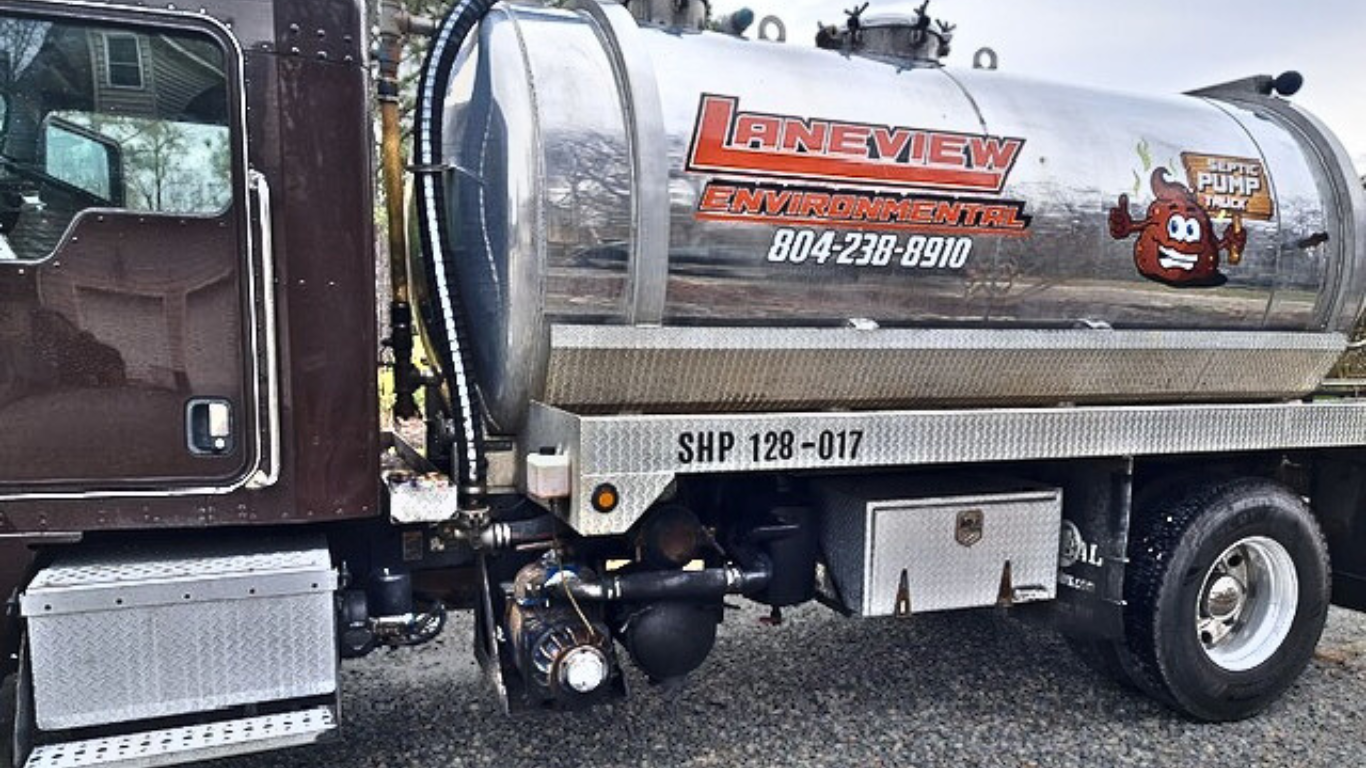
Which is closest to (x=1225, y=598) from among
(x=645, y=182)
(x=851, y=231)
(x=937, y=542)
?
(x=937, y=542)

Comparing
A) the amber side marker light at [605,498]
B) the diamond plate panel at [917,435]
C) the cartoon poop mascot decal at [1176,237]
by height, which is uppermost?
the cartoon poop mascot decal at [1176,237]

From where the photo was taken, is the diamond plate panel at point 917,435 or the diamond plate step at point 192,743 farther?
the diamond plate panel at point 917,435

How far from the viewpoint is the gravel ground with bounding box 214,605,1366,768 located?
3947mm

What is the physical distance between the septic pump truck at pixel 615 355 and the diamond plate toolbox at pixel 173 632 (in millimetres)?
11

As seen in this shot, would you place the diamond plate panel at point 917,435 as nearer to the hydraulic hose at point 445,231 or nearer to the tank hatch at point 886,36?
the hydraulic hose at point 445,231

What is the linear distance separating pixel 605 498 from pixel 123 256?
5.09ft

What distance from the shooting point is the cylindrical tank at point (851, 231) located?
3309mm

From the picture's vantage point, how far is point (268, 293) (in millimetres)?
3033

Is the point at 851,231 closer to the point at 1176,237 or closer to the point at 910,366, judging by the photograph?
the point at 910,366

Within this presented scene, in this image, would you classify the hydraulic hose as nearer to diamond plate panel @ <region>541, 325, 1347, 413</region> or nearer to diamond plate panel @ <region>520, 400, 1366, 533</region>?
diamond plate panel @ <region>520, 400, 1366, 533</region>

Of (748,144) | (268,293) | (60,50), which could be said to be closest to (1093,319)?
(748,144)

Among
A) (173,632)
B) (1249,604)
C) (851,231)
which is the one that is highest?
(851,231)

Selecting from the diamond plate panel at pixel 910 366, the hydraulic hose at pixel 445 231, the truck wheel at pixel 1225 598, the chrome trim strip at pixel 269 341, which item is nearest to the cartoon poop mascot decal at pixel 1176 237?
the diamond plate panel at pixel 910 366

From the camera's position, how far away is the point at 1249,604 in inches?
179
